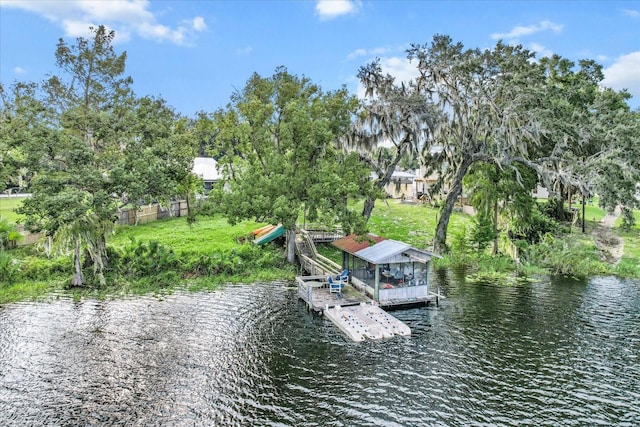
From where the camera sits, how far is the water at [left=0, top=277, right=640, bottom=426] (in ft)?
35.6

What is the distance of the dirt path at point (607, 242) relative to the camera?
2861 centimetres

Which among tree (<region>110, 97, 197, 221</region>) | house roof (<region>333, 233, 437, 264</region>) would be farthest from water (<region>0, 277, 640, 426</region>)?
tree (<region>110, 97, 197, 221</region>)

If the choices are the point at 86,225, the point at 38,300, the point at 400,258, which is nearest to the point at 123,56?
the point at 86,225

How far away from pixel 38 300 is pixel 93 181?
5.76m

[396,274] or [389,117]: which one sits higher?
[389,117]

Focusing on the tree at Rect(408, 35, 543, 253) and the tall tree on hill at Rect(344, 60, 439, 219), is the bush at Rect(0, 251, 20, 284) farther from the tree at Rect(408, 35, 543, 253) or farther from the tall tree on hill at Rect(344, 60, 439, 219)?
the tree at Rect(408, 35, 543, 253)

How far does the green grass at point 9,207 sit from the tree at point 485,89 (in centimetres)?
2984

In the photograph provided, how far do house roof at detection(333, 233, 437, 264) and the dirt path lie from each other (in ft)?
53.3

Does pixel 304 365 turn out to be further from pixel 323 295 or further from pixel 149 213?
pixel 149 213

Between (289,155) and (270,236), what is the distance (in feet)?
20.3

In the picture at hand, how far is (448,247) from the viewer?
2991 centimetres

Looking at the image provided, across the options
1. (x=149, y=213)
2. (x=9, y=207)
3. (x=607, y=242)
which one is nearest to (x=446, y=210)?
(x=607, y=242)

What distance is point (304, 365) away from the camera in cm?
1341

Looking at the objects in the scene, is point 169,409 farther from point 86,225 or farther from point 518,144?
point 518,144
